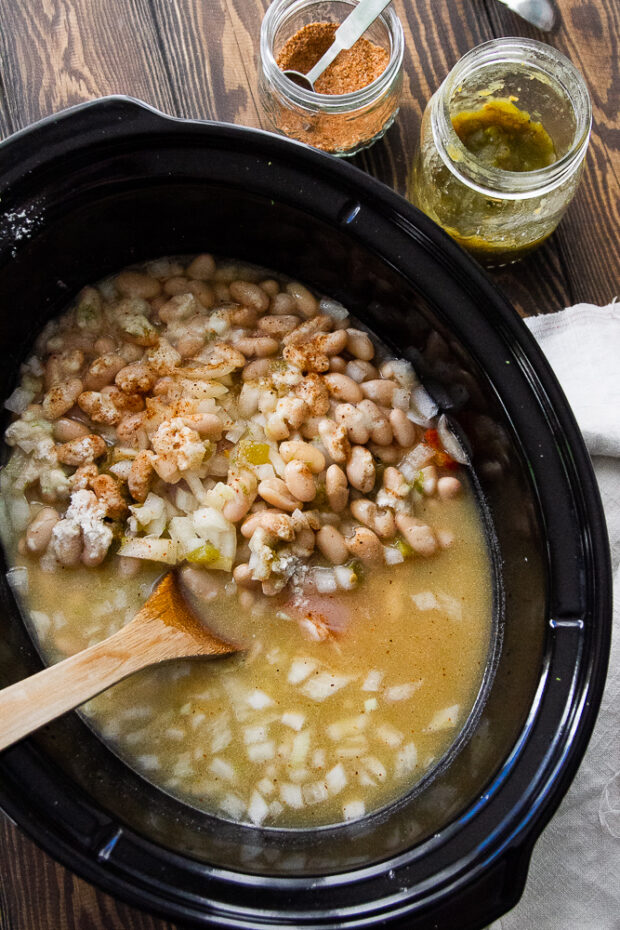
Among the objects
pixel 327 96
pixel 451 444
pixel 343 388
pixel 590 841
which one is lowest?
pixel 590 841

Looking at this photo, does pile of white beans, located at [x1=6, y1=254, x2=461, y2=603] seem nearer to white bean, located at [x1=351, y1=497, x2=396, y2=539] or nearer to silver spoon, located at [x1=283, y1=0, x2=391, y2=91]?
white bean, located at [x1=351, y1=497, x2=396, y2=539]

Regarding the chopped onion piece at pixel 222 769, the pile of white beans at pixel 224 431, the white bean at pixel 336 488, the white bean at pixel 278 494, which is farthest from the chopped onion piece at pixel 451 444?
the chopped onion piece at pixel 222 769

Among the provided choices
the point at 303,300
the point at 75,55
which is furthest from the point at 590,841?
the point at 75,55

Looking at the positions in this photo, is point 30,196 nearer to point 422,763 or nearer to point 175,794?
point 175,794

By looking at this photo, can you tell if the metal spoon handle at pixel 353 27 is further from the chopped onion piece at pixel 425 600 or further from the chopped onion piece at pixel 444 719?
the chopped onion piece at pixel 444 719

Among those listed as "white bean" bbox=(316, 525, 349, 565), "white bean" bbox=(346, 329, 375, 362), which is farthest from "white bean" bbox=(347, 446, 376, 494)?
"white bean" bbox=(346, 329, 375, 362)

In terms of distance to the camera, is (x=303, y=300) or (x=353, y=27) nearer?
(x=353, y=27)

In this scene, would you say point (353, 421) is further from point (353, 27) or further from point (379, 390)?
point (353, 27)
